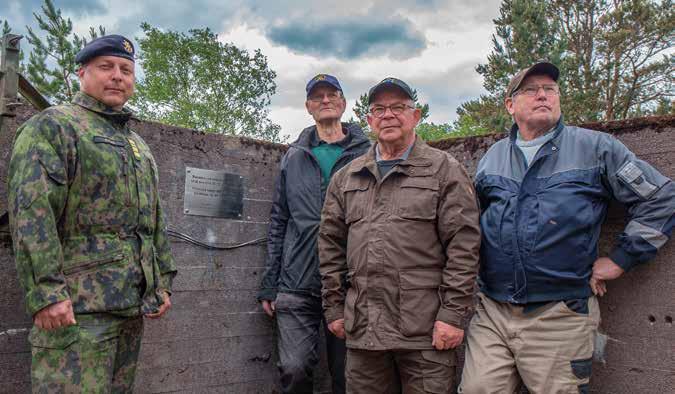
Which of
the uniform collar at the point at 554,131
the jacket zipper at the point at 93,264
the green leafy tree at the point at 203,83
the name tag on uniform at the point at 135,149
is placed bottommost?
the jacket zipper at the point at 93,264

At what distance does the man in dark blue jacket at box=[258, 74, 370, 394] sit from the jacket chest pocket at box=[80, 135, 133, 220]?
1.12 m

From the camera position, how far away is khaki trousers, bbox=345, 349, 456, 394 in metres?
2.36

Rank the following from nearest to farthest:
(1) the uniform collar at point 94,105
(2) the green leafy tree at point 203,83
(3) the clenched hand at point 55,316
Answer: (3) the clenched hand at point 55,316
(1) the uniform collar at point 94,105
(2) the green leafy tree at point 203,83

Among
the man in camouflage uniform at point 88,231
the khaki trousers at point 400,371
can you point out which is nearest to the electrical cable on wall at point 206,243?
the man in camouflage uniform at point 88,231

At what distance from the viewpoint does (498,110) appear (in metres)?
16.5

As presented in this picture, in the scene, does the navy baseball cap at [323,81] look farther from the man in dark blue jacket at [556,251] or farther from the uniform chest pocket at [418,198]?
the man in dark blue jacket at [556,251]

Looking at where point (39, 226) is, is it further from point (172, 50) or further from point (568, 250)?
point (172, 50)

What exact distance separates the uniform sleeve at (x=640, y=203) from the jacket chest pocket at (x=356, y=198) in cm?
108

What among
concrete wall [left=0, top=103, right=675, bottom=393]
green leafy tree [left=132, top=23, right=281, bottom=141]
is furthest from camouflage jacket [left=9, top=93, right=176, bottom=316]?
green leafy tree [left=132, top=23, right=281, bottom=141]

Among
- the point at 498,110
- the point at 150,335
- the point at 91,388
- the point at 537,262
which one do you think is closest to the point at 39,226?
the point at 91,388

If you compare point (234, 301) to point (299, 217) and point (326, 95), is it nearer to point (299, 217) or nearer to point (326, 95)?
point (299, 217)

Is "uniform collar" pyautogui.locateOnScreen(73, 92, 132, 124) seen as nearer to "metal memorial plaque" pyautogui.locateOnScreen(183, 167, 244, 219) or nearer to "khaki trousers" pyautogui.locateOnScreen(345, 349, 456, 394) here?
"metal memorial plaque" pyautogui.locateOnScreen(183, 167, 244, 219)

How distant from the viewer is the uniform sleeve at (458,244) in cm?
235

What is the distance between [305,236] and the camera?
10.6 ft
